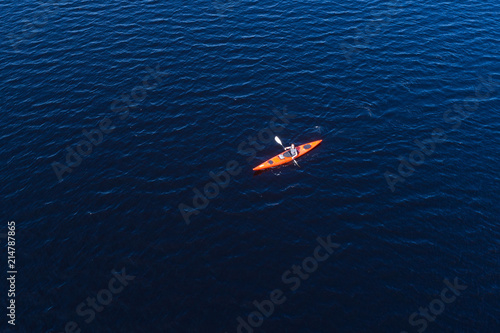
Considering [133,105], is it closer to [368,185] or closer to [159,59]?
[159,59]

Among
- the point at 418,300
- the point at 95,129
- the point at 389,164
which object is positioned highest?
the point at 95,129

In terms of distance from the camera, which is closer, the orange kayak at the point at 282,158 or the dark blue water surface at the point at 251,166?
the dark blue water surface at the point at 251,166

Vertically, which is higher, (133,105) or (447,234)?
(133,105)

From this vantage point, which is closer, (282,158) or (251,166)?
(282,158)

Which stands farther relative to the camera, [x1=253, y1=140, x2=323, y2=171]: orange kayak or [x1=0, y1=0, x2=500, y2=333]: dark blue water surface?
[x1=253, y1=140, x2=323, y2=171]: orange kayak

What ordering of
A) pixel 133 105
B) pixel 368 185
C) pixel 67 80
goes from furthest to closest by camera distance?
pixel 67 80 → pixel 133 105 → pixel 368 185

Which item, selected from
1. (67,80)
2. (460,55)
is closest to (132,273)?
(67,80)

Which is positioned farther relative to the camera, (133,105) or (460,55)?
(460,55)

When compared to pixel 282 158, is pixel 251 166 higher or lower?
lower
